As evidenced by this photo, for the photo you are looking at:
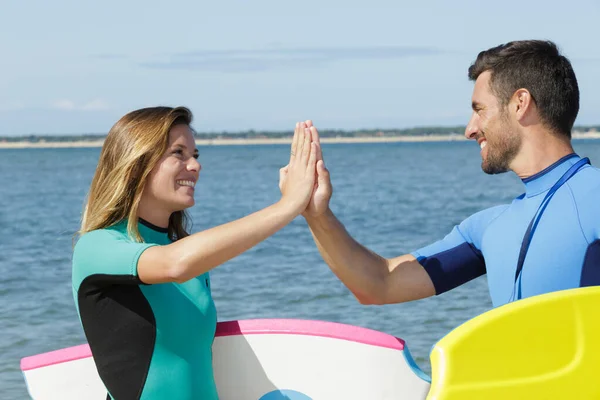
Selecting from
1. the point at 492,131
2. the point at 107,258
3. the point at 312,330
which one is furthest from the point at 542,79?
the point at 107,258

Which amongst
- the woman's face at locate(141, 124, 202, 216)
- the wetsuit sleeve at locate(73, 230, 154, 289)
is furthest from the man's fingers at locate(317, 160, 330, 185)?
the wetsuit sleeve at locate(73, 230, 154, 289)

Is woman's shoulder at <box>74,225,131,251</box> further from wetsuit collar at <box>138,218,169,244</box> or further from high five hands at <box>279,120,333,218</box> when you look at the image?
high five hands at <box>279,120,333,218</box>

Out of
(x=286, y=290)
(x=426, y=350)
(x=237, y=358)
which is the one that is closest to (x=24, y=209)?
(x=286, y=290)

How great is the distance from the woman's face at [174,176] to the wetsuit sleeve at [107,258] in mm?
182

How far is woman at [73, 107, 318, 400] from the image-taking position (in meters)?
2.21

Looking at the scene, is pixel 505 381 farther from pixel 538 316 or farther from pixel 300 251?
pixel 300 251

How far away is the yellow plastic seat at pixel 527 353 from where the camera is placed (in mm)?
2033

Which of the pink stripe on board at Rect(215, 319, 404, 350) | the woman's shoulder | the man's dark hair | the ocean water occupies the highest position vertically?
the man's dark hair

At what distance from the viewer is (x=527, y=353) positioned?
211 centimetres

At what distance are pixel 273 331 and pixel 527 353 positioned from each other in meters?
0.91

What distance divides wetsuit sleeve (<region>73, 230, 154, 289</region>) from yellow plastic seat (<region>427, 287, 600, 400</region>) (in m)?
0.75

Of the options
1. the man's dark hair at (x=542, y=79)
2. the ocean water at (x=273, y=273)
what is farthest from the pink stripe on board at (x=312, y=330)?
the ocean water at (x=273, y=273)

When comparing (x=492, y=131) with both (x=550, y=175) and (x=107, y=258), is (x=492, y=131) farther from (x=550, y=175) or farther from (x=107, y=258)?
(x=107, y=258)

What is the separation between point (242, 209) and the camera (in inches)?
958
